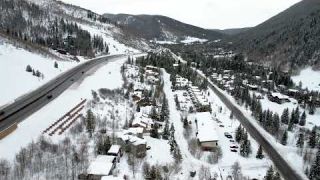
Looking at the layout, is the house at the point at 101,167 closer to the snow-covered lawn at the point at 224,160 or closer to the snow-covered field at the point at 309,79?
the snow-covered lawn at the point at 224,160

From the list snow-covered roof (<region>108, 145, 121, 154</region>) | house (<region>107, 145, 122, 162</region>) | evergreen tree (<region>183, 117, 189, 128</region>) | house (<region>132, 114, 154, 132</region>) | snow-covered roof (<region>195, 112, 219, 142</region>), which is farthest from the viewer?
evergreen tree (<region>183, 117, 189, 128</region>)

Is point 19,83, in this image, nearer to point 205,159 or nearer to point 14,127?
point 14,127

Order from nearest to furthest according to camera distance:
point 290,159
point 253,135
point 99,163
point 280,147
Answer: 1. point 99,163
2. point 290,159
3. point 280,147
4. point 253,135

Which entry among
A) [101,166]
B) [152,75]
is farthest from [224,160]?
[152,75]

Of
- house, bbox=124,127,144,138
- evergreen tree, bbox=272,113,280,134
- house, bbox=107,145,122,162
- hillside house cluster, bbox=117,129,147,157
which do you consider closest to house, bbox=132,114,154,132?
house, bbox=124,127,144,138

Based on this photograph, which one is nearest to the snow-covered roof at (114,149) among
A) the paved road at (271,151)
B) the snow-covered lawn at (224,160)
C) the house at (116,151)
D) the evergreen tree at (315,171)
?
the house at (116,151)

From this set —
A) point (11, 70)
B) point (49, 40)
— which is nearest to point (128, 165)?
point (11, 70)

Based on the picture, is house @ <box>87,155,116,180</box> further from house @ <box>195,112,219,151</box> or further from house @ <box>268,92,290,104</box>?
house @ <box>268,92,290,104</box>
